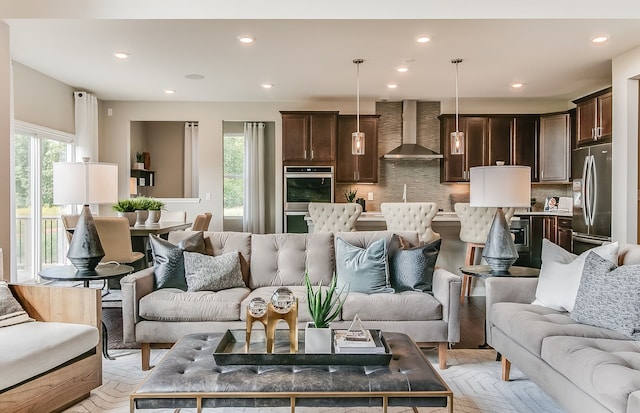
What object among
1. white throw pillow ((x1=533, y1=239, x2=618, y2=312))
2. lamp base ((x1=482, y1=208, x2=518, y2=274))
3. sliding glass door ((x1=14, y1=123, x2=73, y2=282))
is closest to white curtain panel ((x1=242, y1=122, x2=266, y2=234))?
sliding glass door ((x1=14, y1=123, x2=73, y2=282))

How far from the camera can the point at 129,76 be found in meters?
5.97

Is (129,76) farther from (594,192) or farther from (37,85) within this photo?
(594,192)

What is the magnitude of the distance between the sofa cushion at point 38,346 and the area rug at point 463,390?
1.05 ft

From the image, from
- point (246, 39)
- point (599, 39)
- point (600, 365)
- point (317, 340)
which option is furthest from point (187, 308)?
point (599, 39)

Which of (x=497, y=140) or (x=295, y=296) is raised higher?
(x=497, y=140)

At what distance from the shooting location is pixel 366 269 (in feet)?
10.8

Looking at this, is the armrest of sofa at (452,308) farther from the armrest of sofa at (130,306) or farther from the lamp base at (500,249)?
the armrest of sofa at (130,306)

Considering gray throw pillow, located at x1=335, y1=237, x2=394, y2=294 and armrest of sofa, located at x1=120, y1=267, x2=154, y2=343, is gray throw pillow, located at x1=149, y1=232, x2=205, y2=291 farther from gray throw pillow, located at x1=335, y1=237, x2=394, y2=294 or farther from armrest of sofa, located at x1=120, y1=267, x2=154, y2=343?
gray throw pillow, located at x1=335, y1=237, x2=394, y2=294

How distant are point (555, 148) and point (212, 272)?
6.09m

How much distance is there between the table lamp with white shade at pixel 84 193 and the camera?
10.6 ft

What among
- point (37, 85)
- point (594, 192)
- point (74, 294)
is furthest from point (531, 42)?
point (37, 85)

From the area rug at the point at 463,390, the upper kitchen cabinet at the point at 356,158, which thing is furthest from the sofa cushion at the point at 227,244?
the upper kitchen cabinet at the point at 356,158

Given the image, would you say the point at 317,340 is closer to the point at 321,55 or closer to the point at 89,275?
the point at 89,275

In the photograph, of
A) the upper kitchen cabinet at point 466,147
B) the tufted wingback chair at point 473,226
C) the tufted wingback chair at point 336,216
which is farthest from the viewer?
the upper kitchen cabinet at point 466,147
